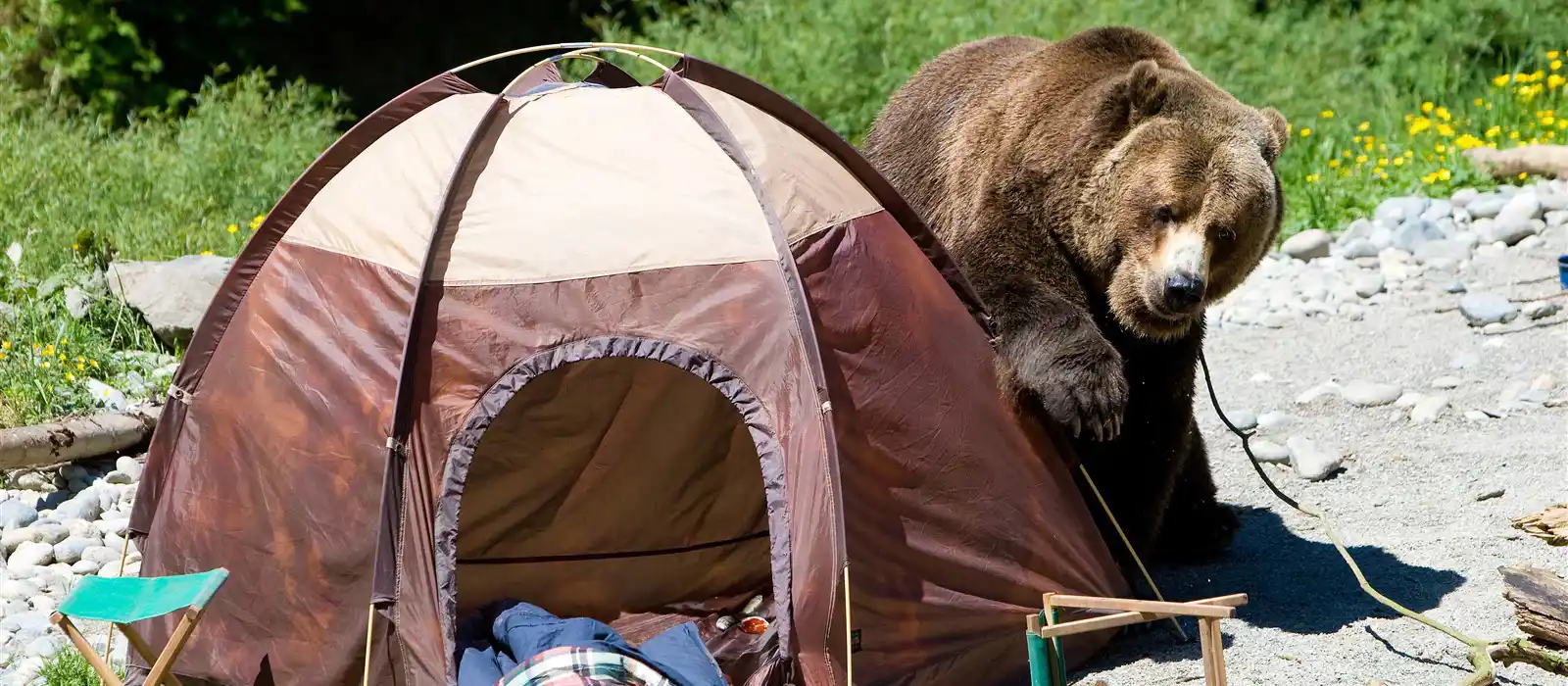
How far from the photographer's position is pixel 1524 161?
9.86 metres

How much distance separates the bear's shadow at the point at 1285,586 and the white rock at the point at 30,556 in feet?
12.5

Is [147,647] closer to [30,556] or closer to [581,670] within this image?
[581,670]

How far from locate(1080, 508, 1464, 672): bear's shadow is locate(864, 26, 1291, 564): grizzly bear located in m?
0.32

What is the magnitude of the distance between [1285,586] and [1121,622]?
6.05 feet

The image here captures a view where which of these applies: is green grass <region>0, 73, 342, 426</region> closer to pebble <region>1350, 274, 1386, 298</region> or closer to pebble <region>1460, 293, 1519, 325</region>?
pebble <region>1350, 274, 1386, 298</region>

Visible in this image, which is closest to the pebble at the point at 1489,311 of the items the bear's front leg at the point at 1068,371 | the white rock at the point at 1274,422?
the white rock at the point at 1274,422

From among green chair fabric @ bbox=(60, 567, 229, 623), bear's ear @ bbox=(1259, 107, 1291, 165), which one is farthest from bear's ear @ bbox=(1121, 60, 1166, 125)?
green chair fabric @ bbox=(60, 567, 229, 623)

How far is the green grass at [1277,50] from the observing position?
35.4 feet

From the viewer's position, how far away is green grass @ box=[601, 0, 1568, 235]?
10789mm

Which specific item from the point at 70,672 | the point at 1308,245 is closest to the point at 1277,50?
the point at 1308,245

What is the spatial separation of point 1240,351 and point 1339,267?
138 centimetres

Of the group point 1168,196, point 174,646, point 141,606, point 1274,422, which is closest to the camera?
point 174,646

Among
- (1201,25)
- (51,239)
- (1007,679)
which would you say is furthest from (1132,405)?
(1201,25)

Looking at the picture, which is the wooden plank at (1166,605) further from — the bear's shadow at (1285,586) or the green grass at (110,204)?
the green grass at (110,204)
